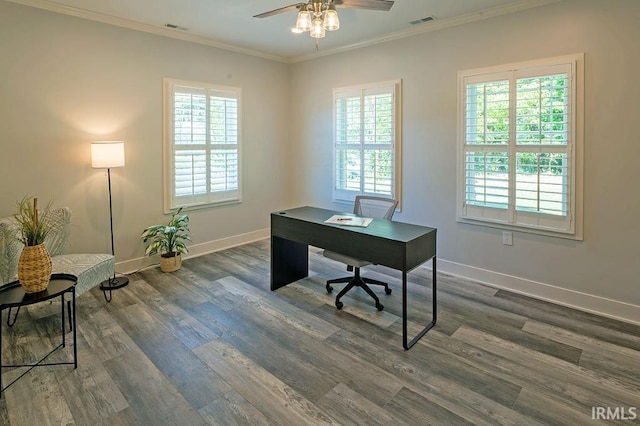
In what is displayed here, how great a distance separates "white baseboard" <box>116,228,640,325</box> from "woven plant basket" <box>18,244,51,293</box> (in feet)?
6.33

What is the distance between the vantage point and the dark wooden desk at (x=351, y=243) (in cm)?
268

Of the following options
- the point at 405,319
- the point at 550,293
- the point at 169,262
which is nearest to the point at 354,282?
the point at 405,319

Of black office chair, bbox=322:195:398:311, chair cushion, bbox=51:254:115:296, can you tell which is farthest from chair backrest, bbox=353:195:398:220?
chair cushion, bbox=51:254:115:296

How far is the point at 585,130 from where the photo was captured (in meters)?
3.18

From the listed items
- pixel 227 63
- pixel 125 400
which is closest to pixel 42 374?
pixel 125 400

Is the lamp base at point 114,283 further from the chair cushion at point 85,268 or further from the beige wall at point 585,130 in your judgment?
the beige wall at point 585,130

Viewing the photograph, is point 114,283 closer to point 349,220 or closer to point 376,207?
point 349,220

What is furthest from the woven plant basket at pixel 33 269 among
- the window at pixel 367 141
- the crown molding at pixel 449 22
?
the crown molding at pixel 449 22

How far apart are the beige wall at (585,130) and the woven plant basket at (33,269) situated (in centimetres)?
354

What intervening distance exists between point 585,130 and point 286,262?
2.99 metres

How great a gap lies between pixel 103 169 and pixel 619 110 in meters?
4.90

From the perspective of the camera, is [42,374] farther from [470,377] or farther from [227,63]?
[227,63]

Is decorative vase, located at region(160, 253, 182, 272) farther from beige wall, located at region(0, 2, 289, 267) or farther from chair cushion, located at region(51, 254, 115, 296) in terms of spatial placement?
chair cushion, located at region(51, 254, 115, 296)

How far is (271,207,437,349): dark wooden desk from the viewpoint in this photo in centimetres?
268
